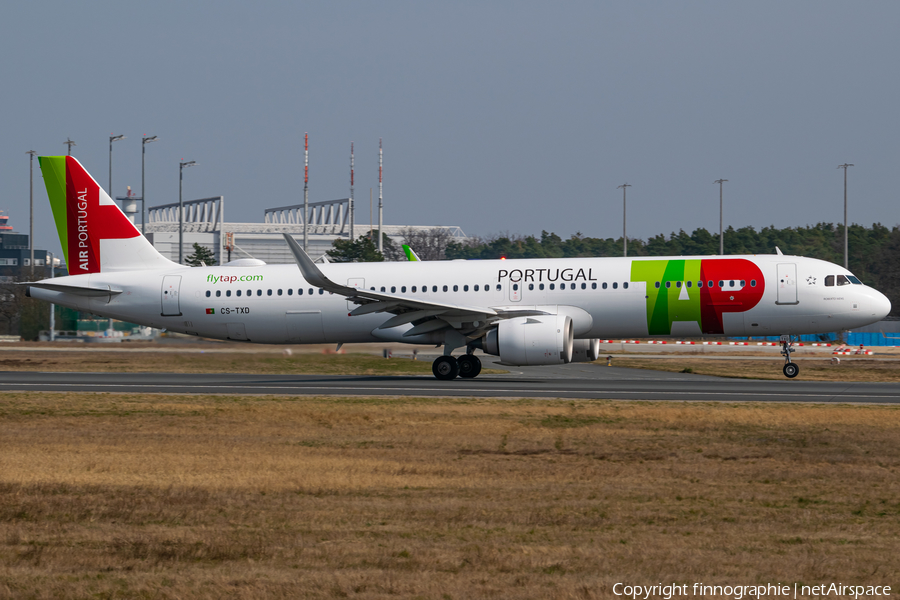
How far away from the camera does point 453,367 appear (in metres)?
28.9

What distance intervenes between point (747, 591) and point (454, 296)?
2235 centimetres

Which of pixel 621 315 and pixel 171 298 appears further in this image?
pixel 171 298

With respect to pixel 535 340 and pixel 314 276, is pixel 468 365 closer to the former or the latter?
pixel 535 340

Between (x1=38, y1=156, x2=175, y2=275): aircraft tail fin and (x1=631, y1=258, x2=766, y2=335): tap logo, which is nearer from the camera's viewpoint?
(x1=631, y1=258, x2=766, y2=335): tap logo

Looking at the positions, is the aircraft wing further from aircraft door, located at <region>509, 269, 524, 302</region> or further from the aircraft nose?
the aircraft nose

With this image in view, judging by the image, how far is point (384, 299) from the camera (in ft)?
89.0

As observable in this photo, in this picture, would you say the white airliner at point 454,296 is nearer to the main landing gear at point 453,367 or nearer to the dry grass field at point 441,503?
the main landing gear at point 453,367

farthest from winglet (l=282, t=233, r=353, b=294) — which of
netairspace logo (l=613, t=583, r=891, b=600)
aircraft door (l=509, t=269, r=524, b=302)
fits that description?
netairspace logo (l=613, t=583, r=891, b=600)

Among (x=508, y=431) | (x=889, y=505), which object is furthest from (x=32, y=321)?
(x=889, y=505)

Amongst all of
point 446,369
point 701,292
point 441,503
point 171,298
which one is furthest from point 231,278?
point 441,503

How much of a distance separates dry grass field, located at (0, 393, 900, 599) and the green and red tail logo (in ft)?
41.9

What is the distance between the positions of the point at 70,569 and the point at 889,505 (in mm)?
8498

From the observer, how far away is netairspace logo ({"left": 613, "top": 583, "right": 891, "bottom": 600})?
6.90 meters

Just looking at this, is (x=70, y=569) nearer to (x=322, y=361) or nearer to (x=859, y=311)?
(x=322, y=361)
